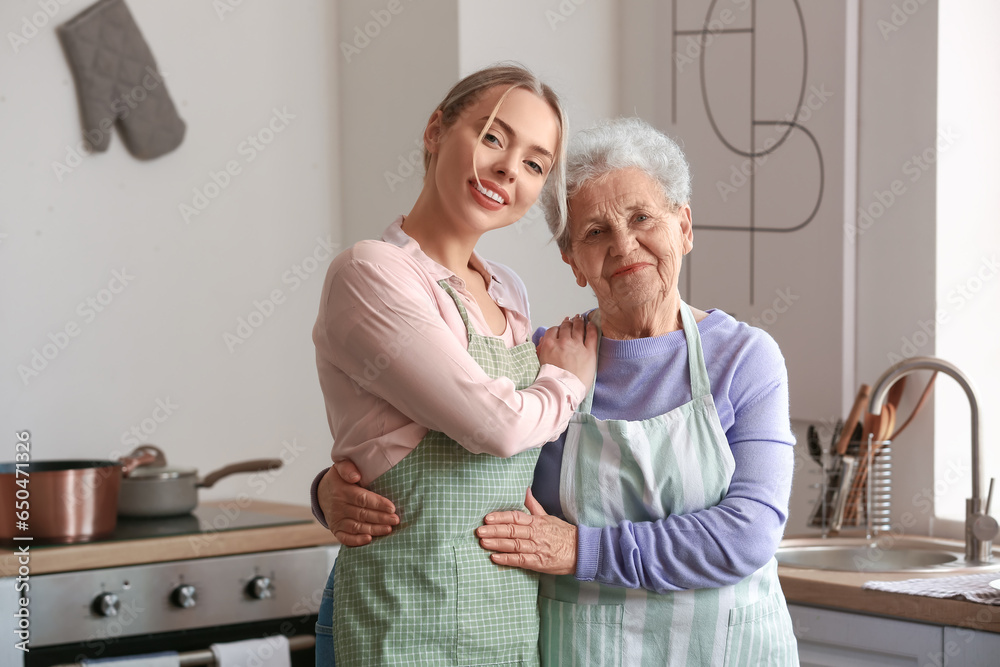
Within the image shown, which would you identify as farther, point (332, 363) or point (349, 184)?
point (349, 184)

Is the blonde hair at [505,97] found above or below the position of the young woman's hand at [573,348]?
above

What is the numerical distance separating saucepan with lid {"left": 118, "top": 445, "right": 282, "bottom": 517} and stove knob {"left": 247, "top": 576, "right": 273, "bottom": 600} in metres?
0.29

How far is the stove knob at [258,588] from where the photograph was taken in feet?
7.32

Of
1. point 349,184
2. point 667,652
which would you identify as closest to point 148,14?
point 349,184

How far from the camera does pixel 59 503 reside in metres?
2.11

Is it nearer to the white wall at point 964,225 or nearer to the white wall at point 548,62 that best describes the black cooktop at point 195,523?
the white wall at point 548,62

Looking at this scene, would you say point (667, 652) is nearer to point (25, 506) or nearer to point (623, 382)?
point (623, 382)

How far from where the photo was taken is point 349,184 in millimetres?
2979

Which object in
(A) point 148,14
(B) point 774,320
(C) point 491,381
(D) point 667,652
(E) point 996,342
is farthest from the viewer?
(A) point 148,14

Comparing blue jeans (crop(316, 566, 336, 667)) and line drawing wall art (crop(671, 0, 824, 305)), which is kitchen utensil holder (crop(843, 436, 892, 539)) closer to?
line drawing wall art (crop(671, 0, 824, 305))

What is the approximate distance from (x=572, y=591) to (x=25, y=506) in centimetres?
127

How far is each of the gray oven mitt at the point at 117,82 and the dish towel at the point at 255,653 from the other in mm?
1250

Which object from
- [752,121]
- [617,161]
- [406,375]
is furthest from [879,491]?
[406,375]

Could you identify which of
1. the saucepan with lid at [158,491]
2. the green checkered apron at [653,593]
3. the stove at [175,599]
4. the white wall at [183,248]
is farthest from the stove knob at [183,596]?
the green checkered apron at [653,593]
